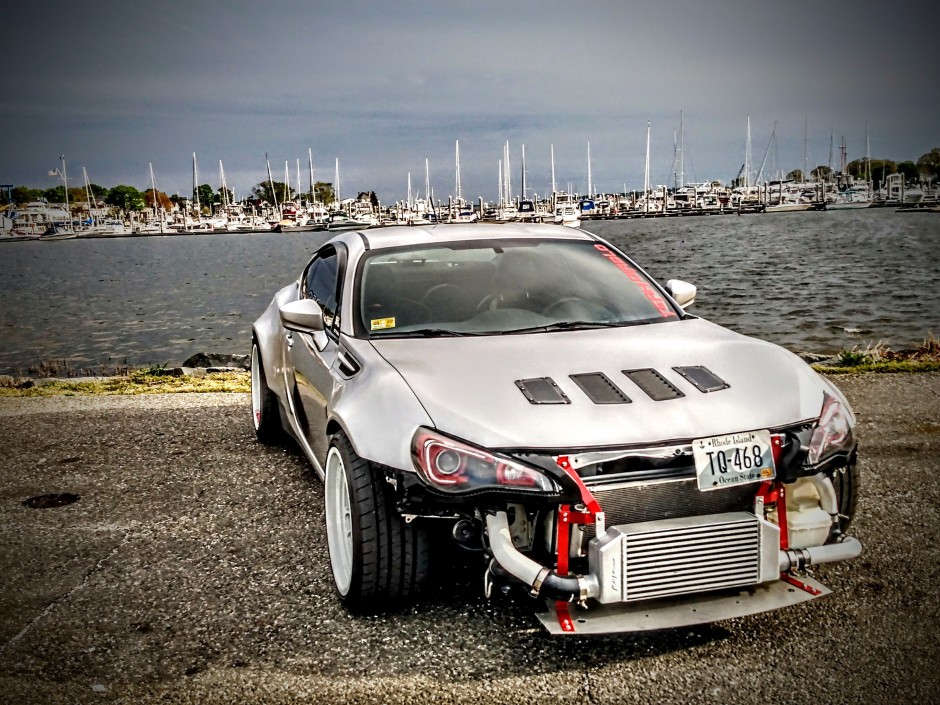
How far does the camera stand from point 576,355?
145 inches

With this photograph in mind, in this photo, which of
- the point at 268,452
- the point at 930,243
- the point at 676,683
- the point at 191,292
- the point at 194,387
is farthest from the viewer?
the point at 930,243

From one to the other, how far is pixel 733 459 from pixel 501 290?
70.1 inches

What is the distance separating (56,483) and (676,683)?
4243 millimetres

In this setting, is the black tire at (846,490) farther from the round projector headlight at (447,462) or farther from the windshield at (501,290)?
the round projector headlight at (447,462)

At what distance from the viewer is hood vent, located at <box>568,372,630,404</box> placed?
127 inches

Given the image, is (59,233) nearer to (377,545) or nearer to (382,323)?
(382,323)

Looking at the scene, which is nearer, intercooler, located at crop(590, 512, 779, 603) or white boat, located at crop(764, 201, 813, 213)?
intercooler, located at crop(590, 512, 779, 603)

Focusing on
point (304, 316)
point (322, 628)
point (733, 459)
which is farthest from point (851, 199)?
point (322, 628)

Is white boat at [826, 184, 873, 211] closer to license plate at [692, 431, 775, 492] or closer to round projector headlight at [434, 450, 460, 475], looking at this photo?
license plate at [692, 431, 775, 492]

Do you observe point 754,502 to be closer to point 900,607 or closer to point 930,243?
point 900,607

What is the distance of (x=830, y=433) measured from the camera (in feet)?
10.9

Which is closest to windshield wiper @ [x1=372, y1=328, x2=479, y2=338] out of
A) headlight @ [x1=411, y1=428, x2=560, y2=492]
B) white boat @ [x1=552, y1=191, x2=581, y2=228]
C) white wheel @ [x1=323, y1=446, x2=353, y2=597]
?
white wheel @ [x1=323, y1=446, x2=353, y2=597]

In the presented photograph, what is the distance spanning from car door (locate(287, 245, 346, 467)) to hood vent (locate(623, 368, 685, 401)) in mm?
1375

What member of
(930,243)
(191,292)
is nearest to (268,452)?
(191,292)
